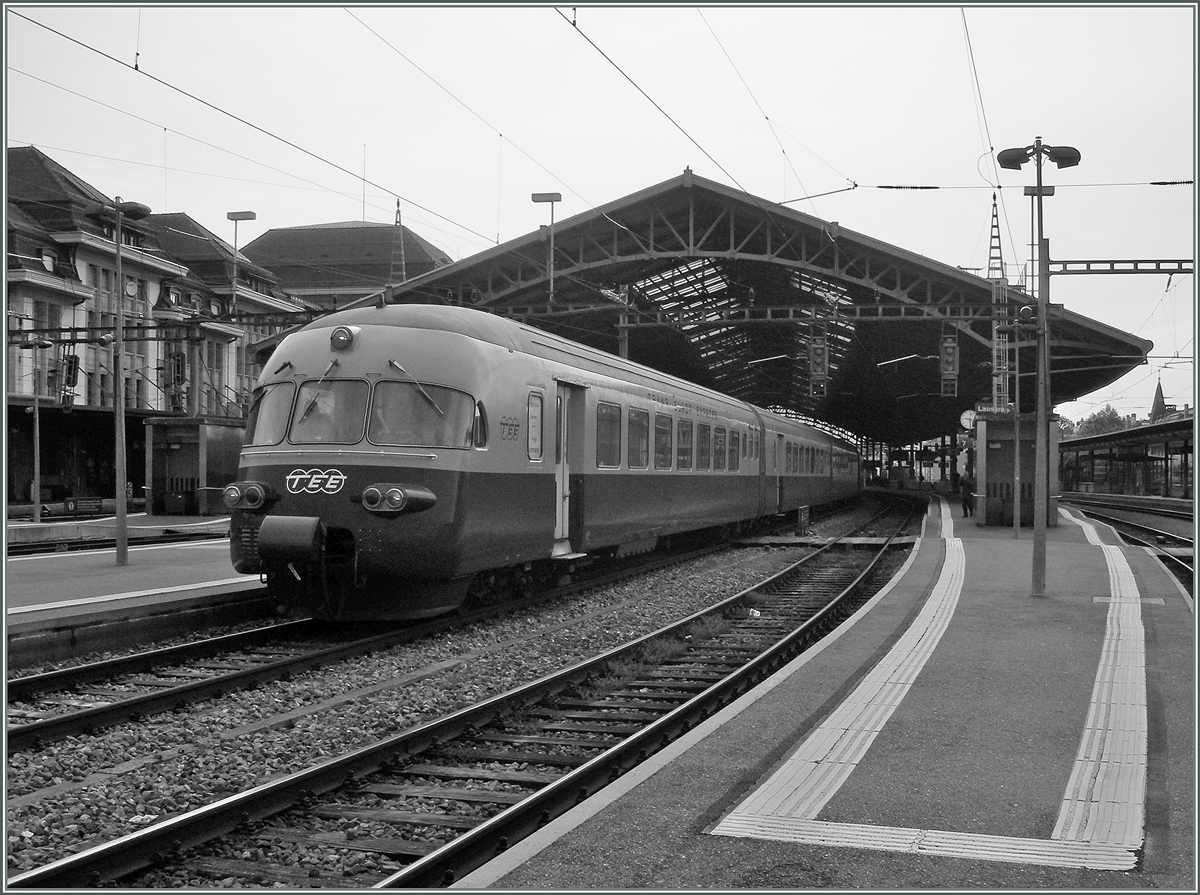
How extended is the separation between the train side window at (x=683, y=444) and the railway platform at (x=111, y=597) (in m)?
7.31

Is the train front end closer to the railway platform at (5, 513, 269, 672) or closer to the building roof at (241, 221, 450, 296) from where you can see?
the railway platform at (5, 513, 269, 672)

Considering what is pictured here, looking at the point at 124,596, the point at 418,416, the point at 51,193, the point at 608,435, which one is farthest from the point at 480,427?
the point at 51,193

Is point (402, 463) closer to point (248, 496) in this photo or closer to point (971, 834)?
point (248, 496)

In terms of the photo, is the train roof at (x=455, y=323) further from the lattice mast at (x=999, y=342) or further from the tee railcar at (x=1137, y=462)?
the tee railcar at (x=1137, y=462)

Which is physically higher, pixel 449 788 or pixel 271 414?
pixel 271 414

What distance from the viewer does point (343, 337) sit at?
11500 mm

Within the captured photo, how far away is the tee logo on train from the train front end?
1 cm

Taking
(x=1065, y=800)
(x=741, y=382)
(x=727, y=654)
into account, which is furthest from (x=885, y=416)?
(x=1065, y=800)

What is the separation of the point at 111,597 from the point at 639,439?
764 centimetres

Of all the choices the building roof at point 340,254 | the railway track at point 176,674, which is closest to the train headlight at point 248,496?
the railway track at point 176,674

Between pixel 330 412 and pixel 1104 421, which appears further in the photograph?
pixel 1104 421

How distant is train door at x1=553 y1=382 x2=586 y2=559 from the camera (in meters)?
14.0

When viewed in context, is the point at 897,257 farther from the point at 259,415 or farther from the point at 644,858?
the point at 644,858

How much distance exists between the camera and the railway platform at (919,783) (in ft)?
16.1
